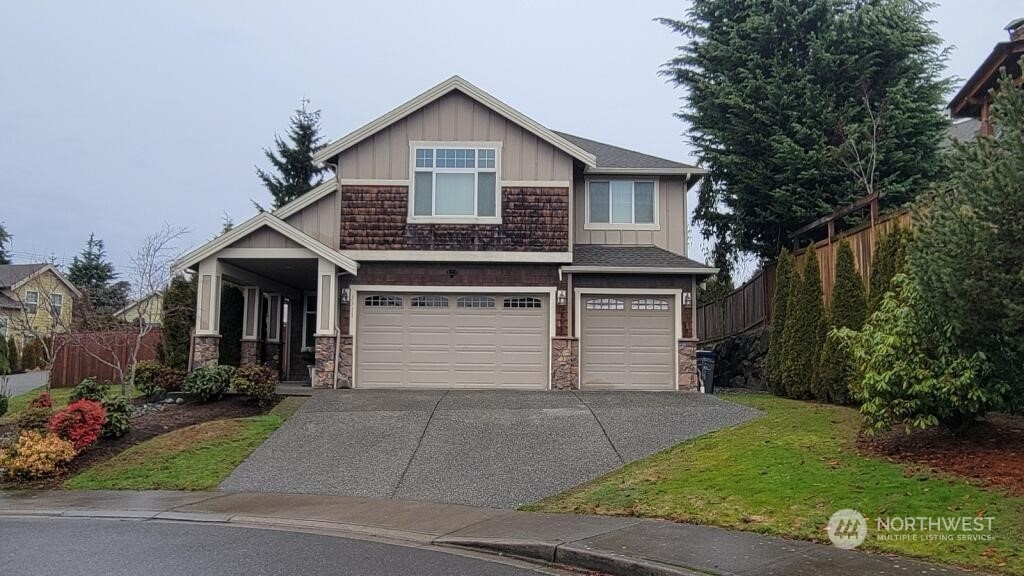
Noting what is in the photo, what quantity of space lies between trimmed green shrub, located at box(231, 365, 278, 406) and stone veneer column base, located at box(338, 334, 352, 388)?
202 centimetres

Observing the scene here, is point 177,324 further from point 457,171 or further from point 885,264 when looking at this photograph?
point 885,264

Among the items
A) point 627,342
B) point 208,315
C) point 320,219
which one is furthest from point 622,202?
point 208,315

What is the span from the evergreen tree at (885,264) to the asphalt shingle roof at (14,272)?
43.9 meters

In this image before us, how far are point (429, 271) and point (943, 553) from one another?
1304cm

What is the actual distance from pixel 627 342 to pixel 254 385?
8222 mm

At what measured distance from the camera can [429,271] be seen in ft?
58.6

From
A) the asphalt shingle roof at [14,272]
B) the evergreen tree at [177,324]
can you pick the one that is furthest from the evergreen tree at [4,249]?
the evergreen tree at [177,324]

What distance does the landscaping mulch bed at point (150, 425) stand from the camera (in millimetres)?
11312

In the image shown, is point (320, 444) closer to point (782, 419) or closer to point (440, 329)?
point (440, 329)

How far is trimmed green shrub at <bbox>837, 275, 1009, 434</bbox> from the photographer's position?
8672 millimetres

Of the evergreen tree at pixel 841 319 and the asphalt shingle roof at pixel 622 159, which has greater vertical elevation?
the asphalt shingle roof at pixel 622 159

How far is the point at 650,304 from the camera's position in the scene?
17.9 metres

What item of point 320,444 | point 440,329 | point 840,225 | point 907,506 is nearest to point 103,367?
point 440,329

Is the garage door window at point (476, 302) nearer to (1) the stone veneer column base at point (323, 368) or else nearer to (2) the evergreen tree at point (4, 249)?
(1) the stone veneer column base at point (323, 368)
